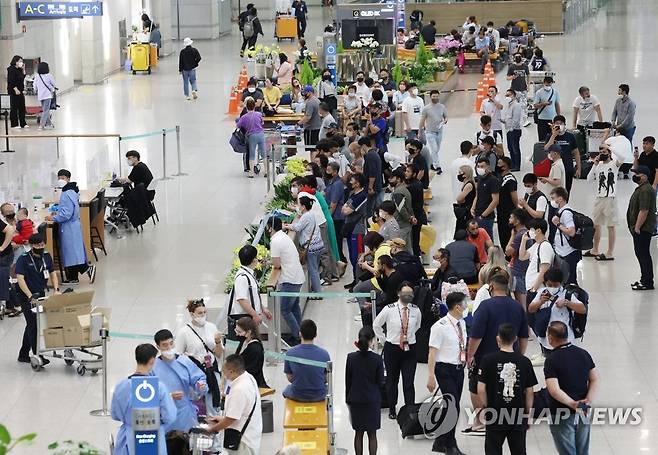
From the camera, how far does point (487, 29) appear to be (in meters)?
41.9

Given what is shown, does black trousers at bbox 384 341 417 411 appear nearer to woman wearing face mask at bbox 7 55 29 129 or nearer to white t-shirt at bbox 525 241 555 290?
white t-shirt at bbox 525 241 555 290

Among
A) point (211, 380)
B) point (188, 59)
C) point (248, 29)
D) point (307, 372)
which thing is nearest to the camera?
point (211, 380)

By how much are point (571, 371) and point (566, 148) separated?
10.9 meters

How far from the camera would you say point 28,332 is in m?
14.3

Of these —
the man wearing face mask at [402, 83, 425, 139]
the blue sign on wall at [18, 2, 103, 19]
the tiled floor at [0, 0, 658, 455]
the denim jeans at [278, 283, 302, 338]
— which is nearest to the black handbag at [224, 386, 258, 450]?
the tiled floor at [0, 0, 658, 455]

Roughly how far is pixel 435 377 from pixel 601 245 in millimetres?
7654

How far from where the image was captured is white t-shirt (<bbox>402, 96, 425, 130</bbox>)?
23.8 meters

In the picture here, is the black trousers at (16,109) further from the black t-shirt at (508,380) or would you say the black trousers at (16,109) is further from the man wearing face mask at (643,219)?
the black t-shirt at (508,380)

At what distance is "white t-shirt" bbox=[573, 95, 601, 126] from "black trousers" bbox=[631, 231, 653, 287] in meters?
7.77

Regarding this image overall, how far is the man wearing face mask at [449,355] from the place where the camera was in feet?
38.2

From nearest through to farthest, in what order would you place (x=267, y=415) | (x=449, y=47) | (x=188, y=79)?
(x=267, y=415) → (x=188, y=79) → (x=449, y=47)

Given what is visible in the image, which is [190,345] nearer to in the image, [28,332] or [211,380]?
[211,380]

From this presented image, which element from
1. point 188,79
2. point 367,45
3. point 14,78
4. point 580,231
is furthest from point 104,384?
point 367,45

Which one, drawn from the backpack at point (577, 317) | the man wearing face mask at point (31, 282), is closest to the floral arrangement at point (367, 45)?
the man wearing face mask at point (31, 282)
